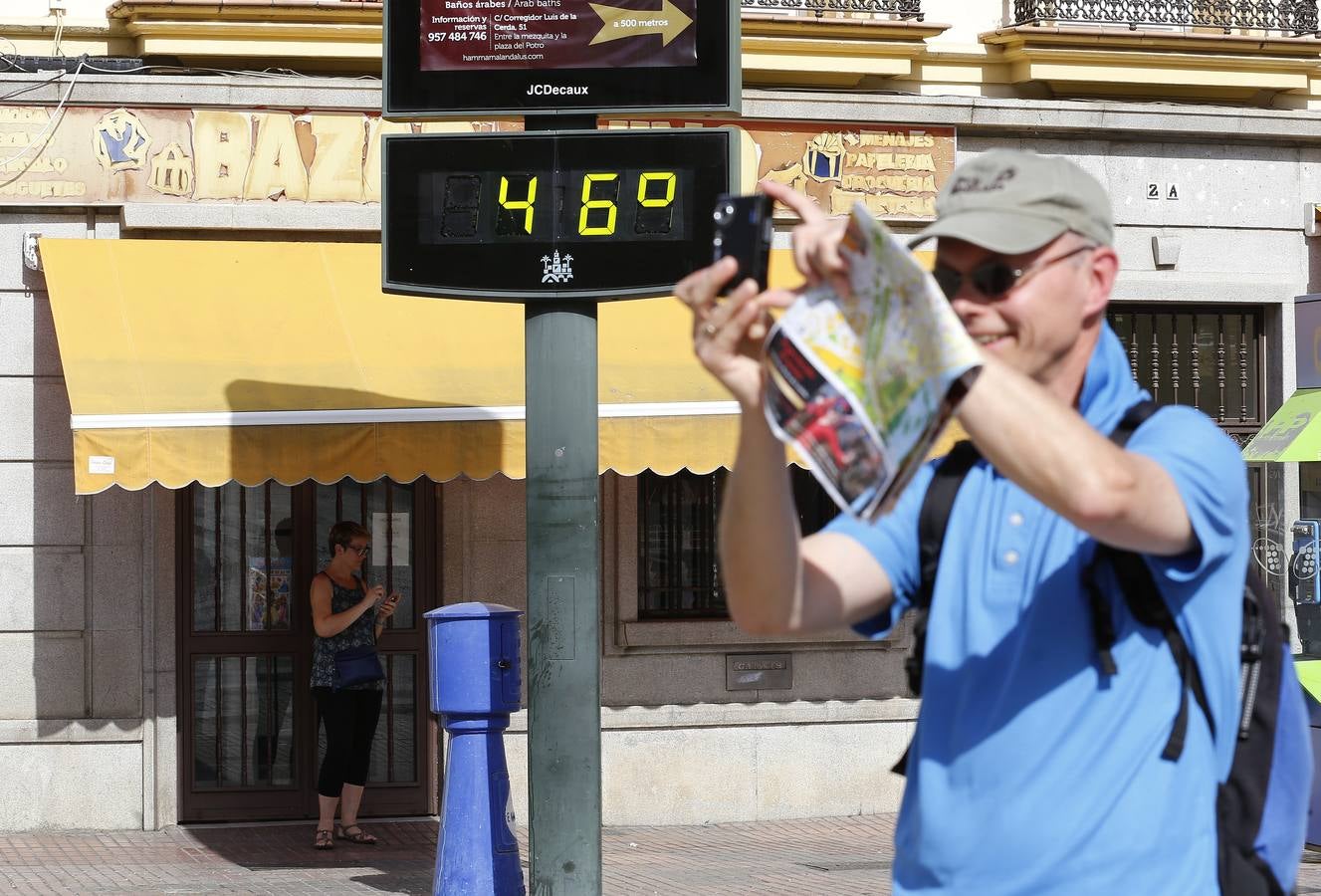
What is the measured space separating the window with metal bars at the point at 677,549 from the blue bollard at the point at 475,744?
335 cm

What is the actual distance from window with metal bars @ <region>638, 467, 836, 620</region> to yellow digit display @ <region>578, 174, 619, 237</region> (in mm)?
4387

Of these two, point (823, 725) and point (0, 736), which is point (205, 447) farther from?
point (823, 725)

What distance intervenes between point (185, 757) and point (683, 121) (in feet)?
16.4

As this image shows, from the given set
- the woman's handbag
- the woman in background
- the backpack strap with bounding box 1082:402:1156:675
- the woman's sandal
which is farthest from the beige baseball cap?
the woman's sandal

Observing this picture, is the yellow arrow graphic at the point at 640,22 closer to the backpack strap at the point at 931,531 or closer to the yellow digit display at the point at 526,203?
the yellow digit display at the point at 526,203

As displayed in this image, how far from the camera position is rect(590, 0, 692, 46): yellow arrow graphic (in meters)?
7.31

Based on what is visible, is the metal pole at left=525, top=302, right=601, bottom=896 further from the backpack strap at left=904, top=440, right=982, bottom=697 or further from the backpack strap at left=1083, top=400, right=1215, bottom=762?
the backpack strap at left=1083, top=400, right=1215, bottom=762

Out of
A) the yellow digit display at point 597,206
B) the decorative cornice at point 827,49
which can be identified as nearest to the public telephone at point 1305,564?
the decorative cornice at point 827,49

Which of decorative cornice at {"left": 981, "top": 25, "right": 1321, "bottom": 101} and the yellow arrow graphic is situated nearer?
the yellow arrow graphic

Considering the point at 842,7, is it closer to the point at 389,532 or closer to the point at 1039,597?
the point at 389,532

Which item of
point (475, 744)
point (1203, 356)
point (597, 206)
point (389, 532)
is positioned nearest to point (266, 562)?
point (389, 532)

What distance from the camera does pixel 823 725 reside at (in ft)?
38.5

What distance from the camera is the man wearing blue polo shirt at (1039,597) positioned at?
2199 millimetres

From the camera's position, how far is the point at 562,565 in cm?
754
